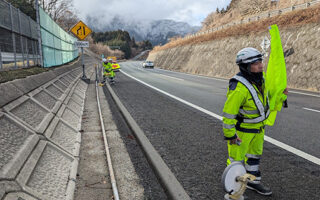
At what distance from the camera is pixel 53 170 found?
3404mm

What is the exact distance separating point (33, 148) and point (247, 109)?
9.76 ft

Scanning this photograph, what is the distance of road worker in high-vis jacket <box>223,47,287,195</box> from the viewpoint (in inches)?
117

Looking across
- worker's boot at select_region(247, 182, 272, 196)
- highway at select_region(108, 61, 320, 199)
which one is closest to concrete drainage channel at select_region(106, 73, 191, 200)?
highway at select_region(108, 61, 320, 199)

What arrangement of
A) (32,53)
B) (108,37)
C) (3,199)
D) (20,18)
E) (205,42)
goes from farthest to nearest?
(108,37)
(205,42)
(32,53)
(20,18)
(3,199)

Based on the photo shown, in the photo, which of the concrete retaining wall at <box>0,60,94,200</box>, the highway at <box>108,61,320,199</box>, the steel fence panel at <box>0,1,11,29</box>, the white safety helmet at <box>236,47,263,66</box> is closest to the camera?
the concrete retaining wall at <box>0,60,94,200</box>

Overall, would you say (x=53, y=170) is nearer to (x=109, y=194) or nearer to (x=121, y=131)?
(x=109, y=194)

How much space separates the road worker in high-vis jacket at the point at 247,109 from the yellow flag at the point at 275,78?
0.14 metres

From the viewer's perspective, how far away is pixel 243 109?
3086 millimetres

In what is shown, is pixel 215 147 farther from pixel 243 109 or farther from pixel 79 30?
pixel 79 30

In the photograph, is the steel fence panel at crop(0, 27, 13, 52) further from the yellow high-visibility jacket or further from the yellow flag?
the yellow flag

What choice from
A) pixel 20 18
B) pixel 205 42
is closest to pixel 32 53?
pixel 20 18

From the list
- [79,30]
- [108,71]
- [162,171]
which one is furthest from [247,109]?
[79,30]

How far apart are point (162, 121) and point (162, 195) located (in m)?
3.56

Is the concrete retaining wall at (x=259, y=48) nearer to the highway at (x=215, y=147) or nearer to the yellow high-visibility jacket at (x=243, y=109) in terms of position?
the highway at (x=215, y=147)
